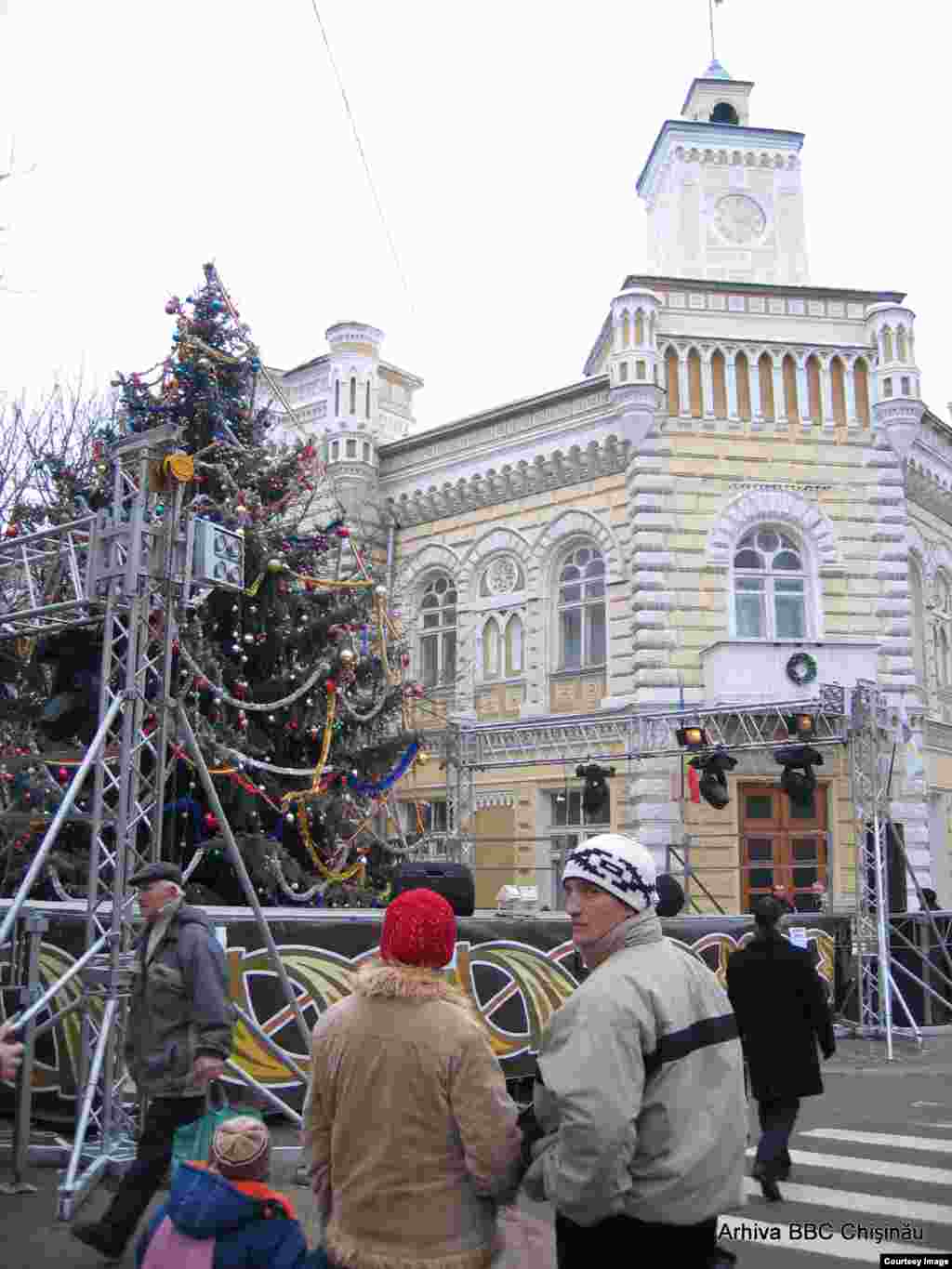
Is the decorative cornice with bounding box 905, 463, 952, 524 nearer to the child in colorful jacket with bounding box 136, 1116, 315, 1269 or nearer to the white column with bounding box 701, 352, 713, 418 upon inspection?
the white column with bounding box 701, 352, 713, 418

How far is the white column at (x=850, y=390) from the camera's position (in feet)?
73.4

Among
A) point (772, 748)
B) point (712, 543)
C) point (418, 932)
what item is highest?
point (712, 543)

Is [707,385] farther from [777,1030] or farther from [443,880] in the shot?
[777,1030]

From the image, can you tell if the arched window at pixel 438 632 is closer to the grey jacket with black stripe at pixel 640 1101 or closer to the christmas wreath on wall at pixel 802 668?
the christmas wreath on wall at pixel 802 668

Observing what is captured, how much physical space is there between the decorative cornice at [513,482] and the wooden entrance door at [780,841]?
22.4 ft

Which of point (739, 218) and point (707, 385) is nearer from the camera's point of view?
point (707, 385)

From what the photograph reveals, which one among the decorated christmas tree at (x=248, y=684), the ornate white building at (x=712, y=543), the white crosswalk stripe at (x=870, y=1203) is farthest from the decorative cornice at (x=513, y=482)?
the white crosswalk stripe at (x=870, y=1203)

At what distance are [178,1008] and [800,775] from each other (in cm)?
1262

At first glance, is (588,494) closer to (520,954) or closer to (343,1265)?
(520,954)

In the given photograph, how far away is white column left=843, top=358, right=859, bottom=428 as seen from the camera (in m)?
A: 22.4

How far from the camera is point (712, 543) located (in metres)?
21.7

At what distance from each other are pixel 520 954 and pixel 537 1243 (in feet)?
21.2

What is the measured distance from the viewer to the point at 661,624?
21.3 metres

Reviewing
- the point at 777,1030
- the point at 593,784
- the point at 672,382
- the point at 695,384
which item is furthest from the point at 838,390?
the point at 777,1030
